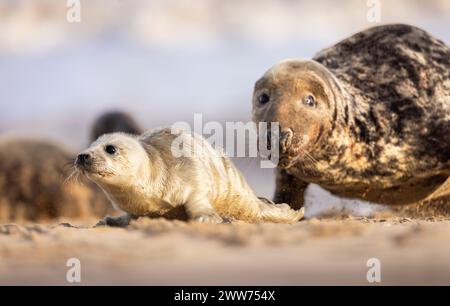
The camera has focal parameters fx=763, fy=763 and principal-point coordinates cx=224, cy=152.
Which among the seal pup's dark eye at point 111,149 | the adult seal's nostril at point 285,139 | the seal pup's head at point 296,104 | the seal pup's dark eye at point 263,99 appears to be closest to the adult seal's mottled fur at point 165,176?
the seal pup's dark eye at point 111,149

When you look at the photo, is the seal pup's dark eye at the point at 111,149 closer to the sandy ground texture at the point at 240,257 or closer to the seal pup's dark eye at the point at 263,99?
the sandy ground texture at the point at 240,257

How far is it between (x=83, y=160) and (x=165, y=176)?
65cm

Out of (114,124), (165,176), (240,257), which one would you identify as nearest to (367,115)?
(165,176)

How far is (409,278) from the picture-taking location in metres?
3.01

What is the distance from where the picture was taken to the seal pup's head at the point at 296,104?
6.35 metres

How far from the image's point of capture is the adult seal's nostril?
6.23 metres

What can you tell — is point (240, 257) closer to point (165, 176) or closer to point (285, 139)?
point (165, 176)

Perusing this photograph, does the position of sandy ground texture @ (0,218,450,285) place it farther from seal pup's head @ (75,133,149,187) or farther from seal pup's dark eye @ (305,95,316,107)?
seal pup's dark eye @ (305,95,316,107)

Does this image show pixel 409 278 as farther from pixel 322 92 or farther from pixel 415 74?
pixel 415 74

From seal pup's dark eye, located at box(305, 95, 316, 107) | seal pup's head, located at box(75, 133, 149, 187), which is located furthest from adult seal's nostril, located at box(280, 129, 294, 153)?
seal pup's head, located at box(75, 133, 149, 187)

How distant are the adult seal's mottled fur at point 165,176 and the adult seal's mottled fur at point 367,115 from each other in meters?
0.69

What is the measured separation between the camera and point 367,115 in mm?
7355
